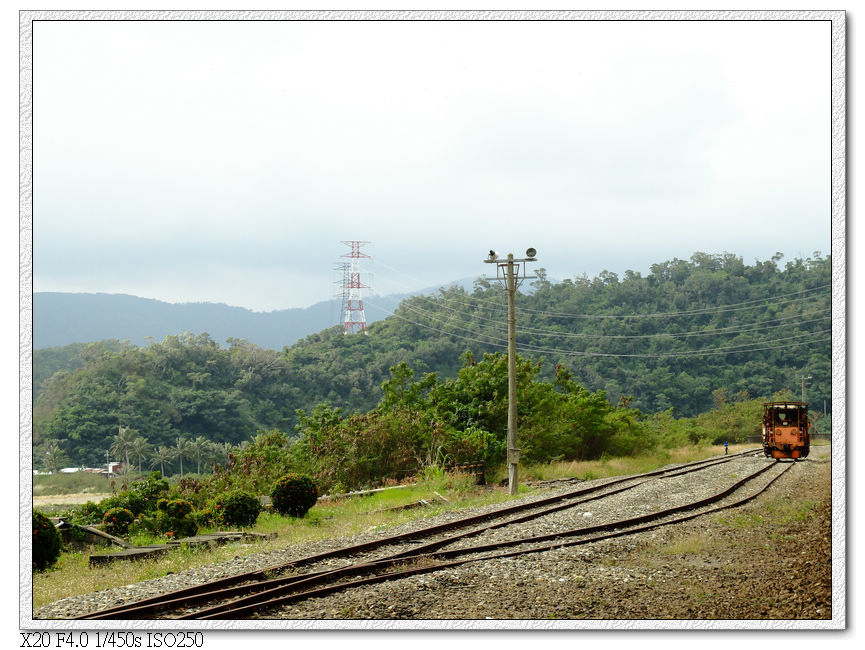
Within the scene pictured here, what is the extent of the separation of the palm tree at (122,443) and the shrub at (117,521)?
254cm

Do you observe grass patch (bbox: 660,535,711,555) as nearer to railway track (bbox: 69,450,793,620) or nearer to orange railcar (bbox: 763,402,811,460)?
railway track (bbox: 69,450,793,620)

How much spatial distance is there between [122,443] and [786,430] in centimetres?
1281


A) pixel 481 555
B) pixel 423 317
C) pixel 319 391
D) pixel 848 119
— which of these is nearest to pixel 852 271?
pixel 848 119

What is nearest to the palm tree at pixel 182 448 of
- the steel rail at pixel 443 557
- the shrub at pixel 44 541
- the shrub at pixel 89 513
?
the shrub at pixel 89 513

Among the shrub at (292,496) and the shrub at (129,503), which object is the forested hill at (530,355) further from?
the shrub at (292,496)

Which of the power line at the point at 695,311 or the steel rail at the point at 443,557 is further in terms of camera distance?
the power line at the point at 695,311

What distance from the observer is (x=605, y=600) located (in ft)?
20.5

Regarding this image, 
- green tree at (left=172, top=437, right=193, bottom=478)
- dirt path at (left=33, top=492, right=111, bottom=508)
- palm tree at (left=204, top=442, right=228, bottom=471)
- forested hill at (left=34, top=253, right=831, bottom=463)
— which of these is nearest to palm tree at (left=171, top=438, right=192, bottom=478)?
green tree at (left=172, top=437, right=193, bottom=478)

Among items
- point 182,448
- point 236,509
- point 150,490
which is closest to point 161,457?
point 182,448

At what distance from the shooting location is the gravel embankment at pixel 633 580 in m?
6.15

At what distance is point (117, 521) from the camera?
1234cm

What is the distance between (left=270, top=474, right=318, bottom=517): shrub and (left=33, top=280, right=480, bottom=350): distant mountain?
12.6 feet

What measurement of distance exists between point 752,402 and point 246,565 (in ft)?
41.3

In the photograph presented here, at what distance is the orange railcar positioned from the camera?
1046 centimetres
